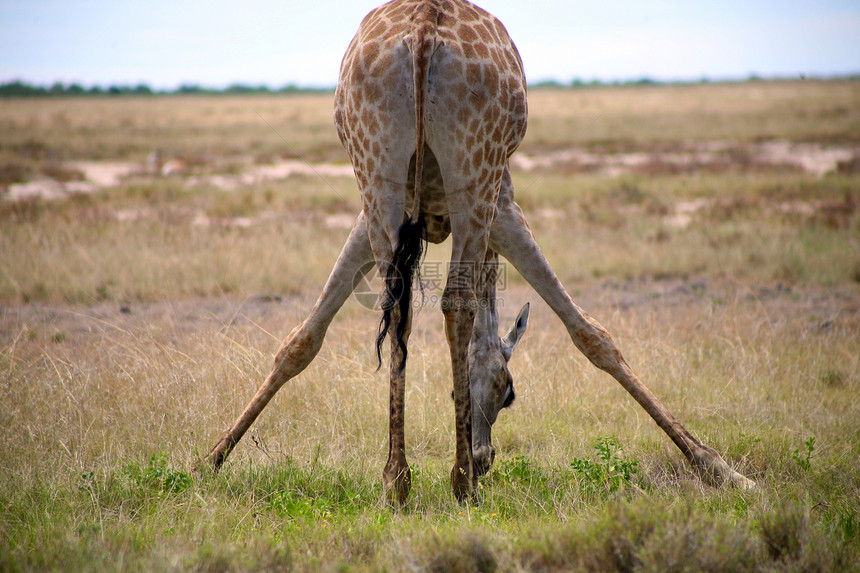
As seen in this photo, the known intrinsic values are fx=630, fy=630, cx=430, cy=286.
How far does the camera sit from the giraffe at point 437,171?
3.14m

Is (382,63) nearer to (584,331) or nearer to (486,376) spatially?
(584,331)

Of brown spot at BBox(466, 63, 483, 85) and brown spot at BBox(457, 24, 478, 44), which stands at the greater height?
brown spot at BBox(457, 24, 478, 44)

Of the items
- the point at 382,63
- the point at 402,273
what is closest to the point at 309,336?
the point at 402,273

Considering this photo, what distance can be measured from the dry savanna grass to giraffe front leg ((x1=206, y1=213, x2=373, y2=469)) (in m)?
0.22

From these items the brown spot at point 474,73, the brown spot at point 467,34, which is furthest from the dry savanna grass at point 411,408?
the brown spot at point 467,34

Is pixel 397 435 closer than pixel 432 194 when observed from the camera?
Yes

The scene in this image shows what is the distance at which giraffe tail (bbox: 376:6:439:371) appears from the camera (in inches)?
120

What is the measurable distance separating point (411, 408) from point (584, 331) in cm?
159

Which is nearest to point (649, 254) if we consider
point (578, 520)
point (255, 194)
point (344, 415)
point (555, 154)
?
point (344, 415)

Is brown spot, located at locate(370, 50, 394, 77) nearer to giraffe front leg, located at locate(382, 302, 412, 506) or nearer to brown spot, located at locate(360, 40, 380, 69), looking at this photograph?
brown spot, located at locate(360, 40, 380, 69)

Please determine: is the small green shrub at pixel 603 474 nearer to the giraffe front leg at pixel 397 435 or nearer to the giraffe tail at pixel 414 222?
the giraffe front leg at pixel 397 435

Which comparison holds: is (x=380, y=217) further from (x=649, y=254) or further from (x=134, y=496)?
(x=649, y=254)

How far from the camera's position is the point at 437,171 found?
11.0ft

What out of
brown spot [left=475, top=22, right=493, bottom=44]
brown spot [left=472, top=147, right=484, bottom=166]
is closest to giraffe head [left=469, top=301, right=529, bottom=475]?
brown spot [left=472, top=147, right=484, bottom=166]
